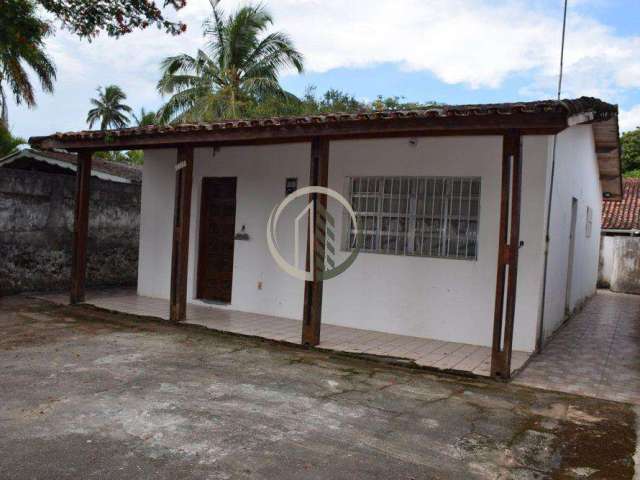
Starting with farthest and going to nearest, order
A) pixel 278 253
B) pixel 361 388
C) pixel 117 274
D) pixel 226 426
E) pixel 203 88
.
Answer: pixel 203 88
pixel 117 274
pixel 278 253
pixel 361 388
pixel 226 426

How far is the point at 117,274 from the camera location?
1118 centimetres

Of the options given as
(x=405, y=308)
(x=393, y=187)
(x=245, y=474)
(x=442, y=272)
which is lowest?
(x=245, y=474)

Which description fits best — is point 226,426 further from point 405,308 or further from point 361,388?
point 405,308

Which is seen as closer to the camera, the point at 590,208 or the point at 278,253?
the point at 278,253

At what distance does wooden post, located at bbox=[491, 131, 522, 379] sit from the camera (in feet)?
18.2

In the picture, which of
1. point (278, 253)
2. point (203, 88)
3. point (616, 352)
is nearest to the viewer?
point (616, 352)

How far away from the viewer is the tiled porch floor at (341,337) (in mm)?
6234

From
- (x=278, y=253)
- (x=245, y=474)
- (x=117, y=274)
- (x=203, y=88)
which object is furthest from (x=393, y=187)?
(x=203, y=88)

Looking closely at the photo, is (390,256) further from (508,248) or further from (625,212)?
(625,212)

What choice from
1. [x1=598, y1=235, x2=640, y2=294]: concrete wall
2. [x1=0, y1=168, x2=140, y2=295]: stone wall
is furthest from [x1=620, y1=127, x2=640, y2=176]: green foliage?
[x1=0, y1=168, x2=140, y2=295]: stone wall

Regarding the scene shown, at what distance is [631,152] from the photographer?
94.6 ft

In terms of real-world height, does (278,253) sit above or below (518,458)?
above

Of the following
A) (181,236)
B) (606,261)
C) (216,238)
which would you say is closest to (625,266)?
(606,261)

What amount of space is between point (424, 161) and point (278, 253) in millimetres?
2653
